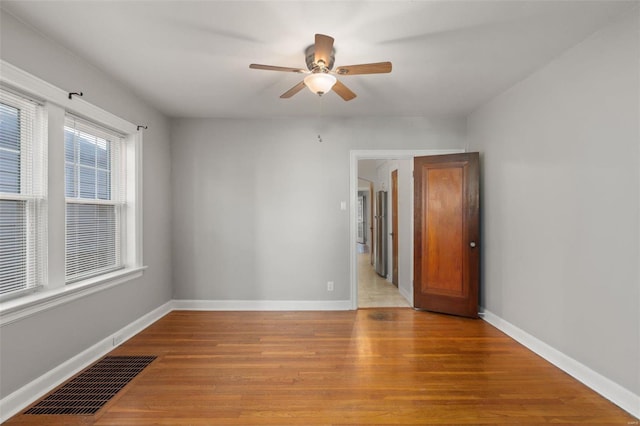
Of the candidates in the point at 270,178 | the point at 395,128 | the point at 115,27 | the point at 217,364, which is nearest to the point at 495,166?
the point at 395,128

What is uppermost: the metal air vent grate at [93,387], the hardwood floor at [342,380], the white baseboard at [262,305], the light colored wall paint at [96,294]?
the light colored wall paint at [96,294]

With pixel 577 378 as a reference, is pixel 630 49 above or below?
above

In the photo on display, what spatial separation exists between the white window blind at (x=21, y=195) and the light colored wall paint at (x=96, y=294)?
0.26 m

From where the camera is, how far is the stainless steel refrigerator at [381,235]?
634 cm

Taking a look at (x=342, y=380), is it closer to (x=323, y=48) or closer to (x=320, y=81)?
(x=320, y=81)

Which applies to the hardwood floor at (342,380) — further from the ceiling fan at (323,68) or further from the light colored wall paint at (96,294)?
the ceiling fan at (323,68)

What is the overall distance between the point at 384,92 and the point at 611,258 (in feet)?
7.79

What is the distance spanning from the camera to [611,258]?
208 centimetres

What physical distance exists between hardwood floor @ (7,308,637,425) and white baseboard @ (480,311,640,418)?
58 mm

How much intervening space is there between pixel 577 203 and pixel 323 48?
2.28 metres

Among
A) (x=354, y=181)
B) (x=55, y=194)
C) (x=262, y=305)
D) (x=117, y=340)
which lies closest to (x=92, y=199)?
(x=55, y=194)

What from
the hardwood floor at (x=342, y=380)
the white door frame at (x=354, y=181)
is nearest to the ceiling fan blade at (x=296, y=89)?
the white door frame at (x=354, y=181)

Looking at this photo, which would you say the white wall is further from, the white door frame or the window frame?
the window frame

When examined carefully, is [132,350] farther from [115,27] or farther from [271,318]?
[115,27]
